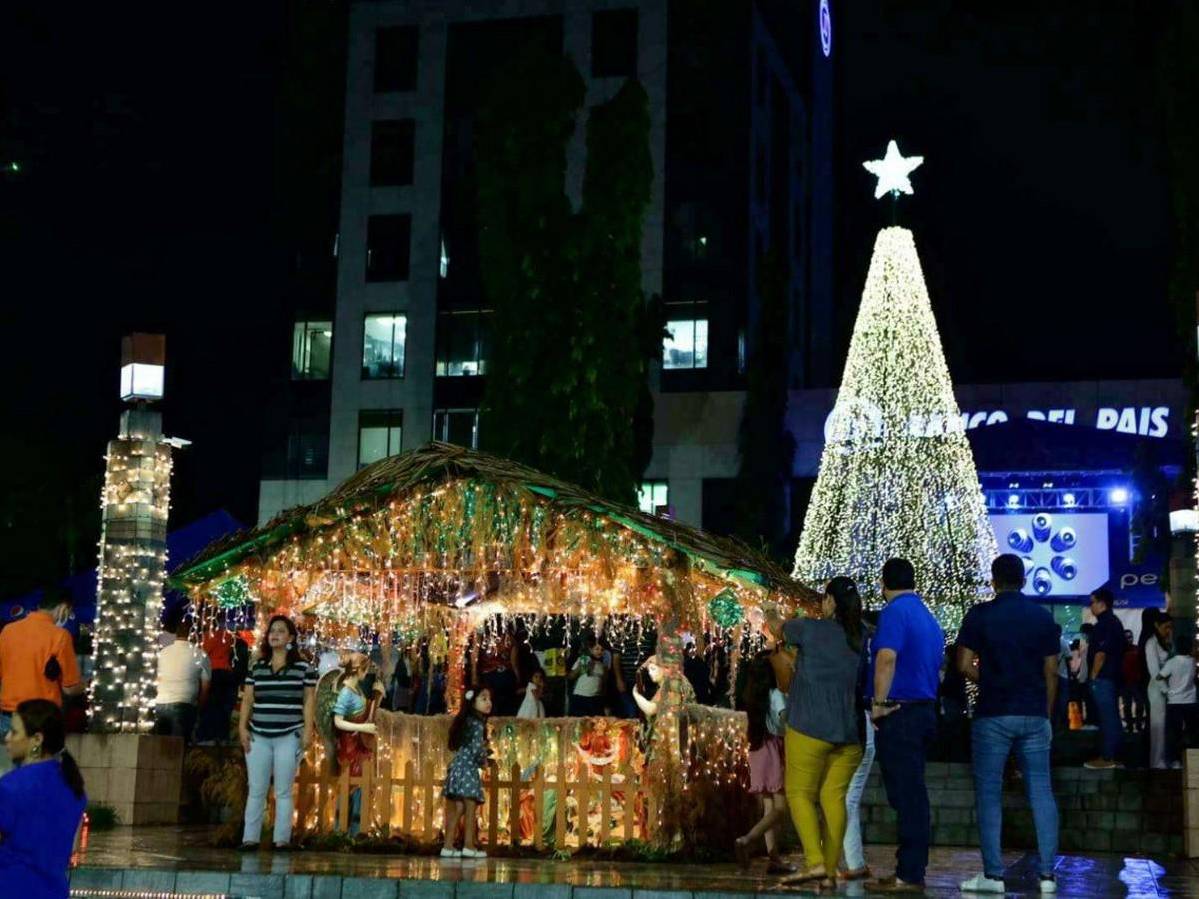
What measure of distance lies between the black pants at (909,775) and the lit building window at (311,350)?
142 feet

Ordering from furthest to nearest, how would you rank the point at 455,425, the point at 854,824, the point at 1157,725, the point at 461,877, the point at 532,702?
the point at 455,425
the point at 532,702
the point at 1157,725
the point at 854,824
the point at 461,877

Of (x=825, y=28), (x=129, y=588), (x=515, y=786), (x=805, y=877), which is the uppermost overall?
(x=825, y=28)

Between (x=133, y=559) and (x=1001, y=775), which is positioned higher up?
(x=133, y=559)

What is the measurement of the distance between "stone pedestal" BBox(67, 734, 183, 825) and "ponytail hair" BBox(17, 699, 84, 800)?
10.5 meters

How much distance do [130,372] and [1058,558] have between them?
30.2 meters

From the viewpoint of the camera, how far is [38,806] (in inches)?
273

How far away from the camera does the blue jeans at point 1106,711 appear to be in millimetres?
18812

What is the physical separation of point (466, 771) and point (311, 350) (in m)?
40.6

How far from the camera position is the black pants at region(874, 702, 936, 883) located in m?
11.1

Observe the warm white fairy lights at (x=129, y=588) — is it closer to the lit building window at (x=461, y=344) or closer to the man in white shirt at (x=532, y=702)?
the man in white shirt at (x=532, y=702)

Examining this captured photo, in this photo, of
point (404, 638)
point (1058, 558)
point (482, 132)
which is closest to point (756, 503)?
point (1058, 558)

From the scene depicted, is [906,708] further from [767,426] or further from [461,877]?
[767,426]

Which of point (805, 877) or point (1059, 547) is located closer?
point (805, 877)

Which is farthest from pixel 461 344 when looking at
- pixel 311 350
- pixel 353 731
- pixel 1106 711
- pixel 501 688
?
pixel 353 731
